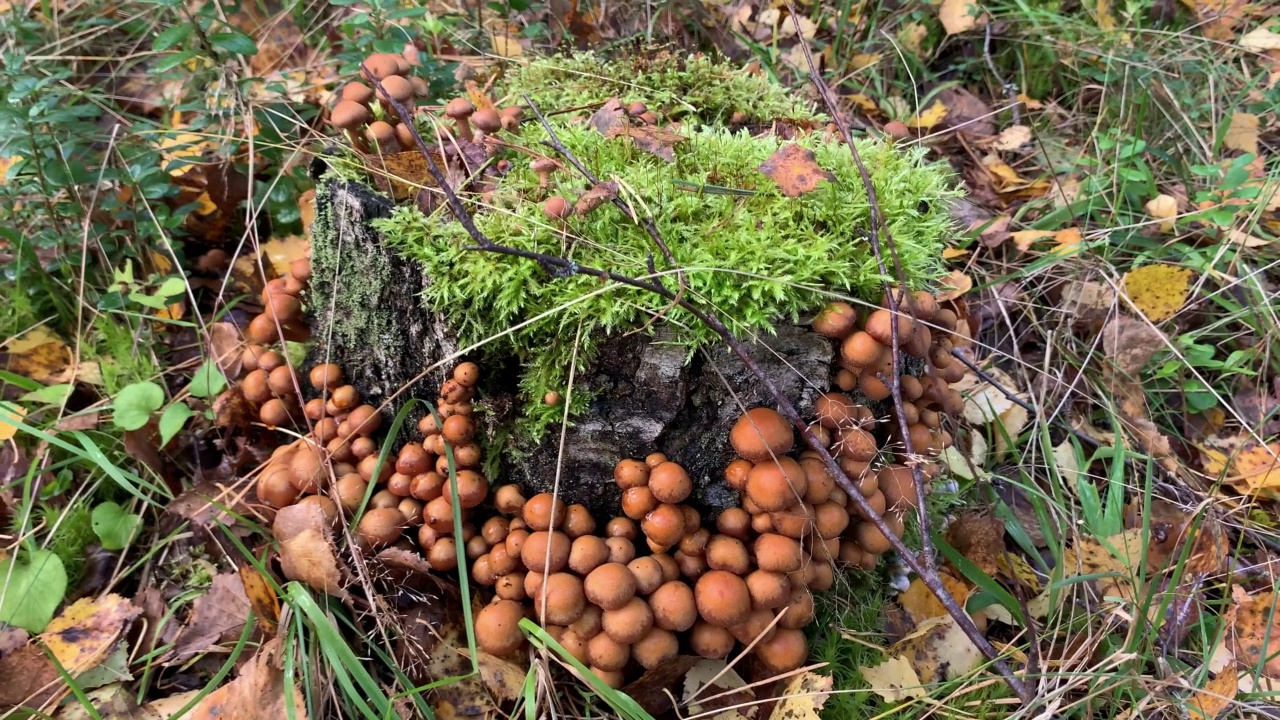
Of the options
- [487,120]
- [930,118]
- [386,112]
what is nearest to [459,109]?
[487,120]

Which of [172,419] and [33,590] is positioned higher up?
[172,419]

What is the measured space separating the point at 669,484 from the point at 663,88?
1798mm

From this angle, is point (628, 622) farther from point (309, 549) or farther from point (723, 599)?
point (309, 549)

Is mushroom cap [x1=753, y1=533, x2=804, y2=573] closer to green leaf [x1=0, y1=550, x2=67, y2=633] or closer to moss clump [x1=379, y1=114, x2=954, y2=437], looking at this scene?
moss clump [x1=379, y1=114, x2=954, y2=437]

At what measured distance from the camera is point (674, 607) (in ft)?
6.78

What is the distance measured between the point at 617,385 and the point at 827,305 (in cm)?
66

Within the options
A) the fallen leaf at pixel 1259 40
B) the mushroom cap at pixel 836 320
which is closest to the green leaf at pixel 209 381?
the mushroom cap at pixel 836 320

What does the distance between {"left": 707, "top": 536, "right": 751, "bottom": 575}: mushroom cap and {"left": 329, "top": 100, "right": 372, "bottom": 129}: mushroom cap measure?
5.59 feet

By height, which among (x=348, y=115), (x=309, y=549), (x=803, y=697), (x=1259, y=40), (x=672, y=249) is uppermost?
(x=348, y=115)

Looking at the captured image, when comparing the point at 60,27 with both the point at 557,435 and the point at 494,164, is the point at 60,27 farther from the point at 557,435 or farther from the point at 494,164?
the point at 557,435

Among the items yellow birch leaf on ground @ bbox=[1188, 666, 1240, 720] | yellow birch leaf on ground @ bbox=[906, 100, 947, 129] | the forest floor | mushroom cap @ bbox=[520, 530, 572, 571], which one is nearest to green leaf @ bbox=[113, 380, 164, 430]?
the forest floor

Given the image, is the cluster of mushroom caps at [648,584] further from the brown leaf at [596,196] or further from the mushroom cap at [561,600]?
the brown leaf at [596,196]

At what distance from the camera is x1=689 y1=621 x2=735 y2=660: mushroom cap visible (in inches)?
84.4

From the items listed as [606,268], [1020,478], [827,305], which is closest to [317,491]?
[606,268]
